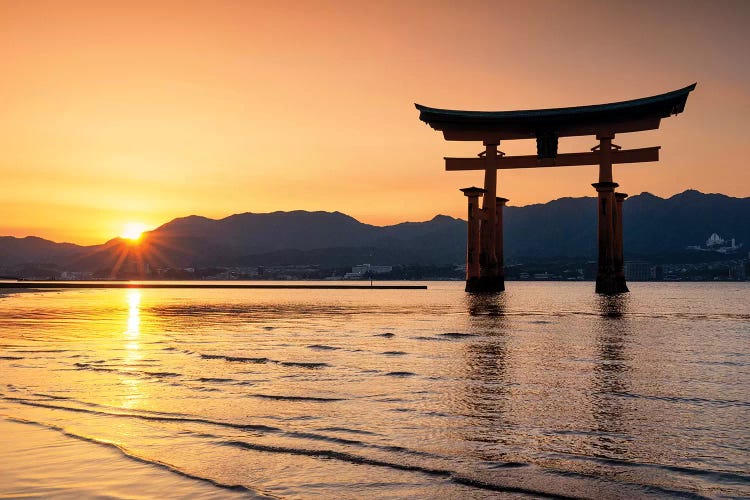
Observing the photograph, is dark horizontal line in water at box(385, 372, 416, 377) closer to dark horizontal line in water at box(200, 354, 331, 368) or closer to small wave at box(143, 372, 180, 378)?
dark horizontal line in water at box(200, 354, 331, 368)

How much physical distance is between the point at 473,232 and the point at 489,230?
4.45 metres

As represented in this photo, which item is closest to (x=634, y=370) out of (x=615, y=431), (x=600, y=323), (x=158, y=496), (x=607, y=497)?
(x=615, y=431)

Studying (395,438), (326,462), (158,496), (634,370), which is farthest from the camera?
(634,370)

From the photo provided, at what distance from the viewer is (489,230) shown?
62.4 m

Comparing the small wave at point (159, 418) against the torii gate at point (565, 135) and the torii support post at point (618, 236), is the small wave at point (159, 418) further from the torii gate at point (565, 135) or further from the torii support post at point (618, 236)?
the torii support post at point (618, 236)

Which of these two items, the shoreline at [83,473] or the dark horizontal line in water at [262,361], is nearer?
the shoreline at [83,473]

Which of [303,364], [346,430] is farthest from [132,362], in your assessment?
[346,430]

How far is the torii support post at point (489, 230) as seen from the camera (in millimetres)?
60406

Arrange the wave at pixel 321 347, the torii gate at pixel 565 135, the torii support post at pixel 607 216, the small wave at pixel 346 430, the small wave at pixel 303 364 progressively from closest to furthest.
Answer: the small wave at pixel 346 430 → the small wave at pixel 303 364 → the wave at pixel 321 347 → the torii gate at pixel 565 135 → the torii support post at pixel 607 216

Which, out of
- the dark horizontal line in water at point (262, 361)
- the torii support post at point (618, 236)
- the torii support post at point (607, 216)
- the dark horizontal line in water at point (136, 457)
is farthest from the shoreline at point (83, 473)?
the torii support post at point (618, 236)

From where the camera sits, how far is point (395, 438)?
6473 mm

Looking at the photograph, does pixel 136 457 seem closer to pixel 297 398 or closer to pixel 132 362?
pixel 297 398

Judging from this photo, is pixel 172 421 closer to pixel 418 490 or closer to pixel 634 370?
pixel 418 490

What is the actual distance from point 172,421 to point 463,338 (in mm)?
13133
